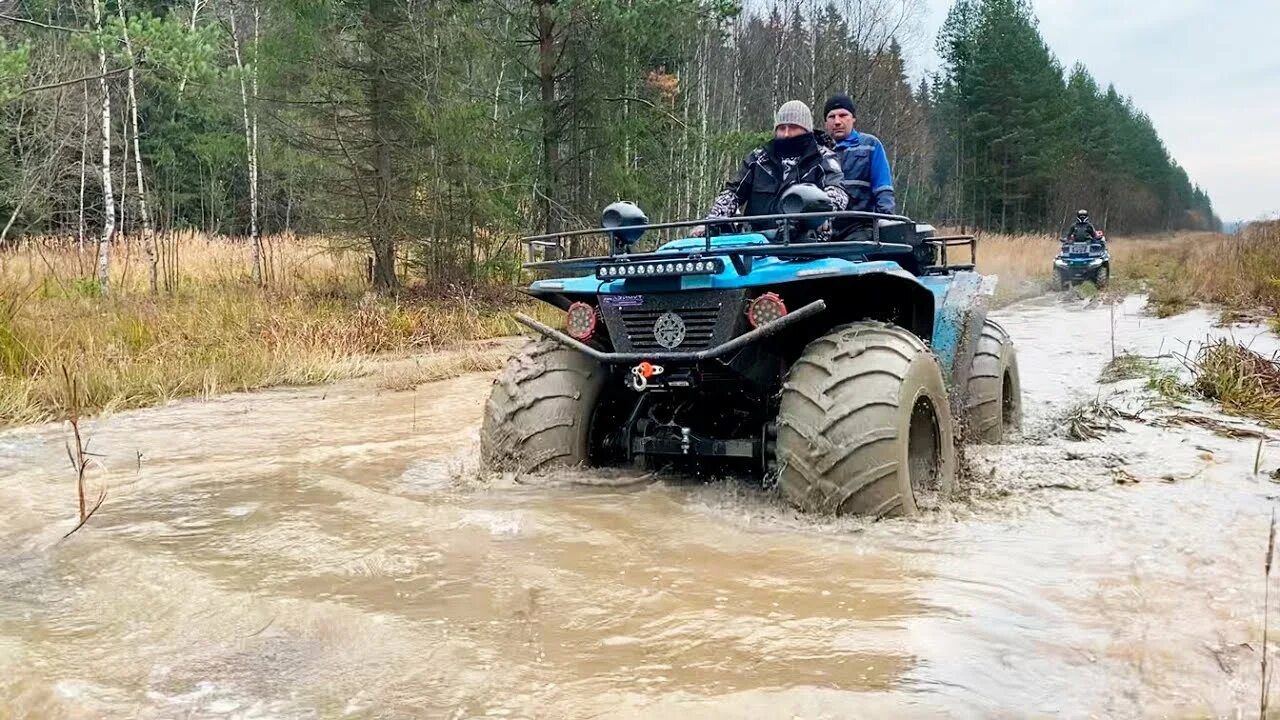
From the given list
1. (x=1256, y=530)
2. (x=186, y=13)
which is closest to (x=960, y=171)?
(x=186, y=13)

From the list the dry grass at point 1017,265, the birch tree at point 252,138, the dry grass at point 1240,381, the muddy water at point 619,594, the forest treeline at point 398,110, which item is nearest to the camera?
the muddy water at point 619,594

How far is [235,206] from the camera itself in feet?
99.2

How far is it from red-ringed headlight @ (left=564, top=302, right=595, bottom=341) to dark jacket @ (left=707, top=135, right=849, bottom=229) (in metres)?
1.17

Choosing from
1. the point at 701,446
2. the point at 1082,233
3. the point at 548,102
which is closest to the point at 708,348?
the point at 701,446

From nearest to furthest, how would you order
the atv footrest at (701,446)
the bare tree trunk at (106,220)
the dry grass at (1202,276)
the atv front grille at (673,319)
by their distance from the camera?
the atv front grille at (673,319), the atv footrest at (701,446), the bare tree trunk at (106,220), the dry grass at (1202,276)

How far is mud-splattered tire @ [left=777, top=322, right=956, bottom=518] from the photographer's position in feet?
12.4

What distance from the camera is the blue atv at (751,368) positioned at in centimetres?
383

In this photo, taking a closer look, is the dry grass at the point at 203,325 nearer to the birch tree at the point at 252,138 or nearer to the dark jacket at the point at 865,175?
the birch tree at the point at 252,138

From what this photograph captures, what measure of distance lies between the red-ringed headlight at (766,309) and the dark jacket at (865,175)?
1.90 m

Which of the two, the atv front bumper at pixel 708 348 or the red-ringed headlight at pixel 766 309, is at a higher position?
the red-ringed headlight at pixel 766 309

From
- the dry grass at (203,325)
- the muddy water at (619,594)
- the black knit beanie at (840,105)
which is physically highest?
the black knit beanie at (840,105)

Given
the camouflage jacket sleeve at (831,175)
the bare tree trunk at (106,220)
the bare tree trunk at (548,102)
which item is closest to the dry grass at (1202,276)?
the camouflage jacket sleeve at (831,175)

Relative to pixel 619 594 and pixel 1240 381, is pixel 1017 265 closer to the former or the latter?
pixel 1240 381

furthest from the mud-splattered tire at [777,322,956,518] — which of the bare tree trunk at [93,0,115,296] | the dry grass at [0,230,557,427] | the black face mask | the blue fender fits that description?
the bare tree trunk at [93,0,115,296]
